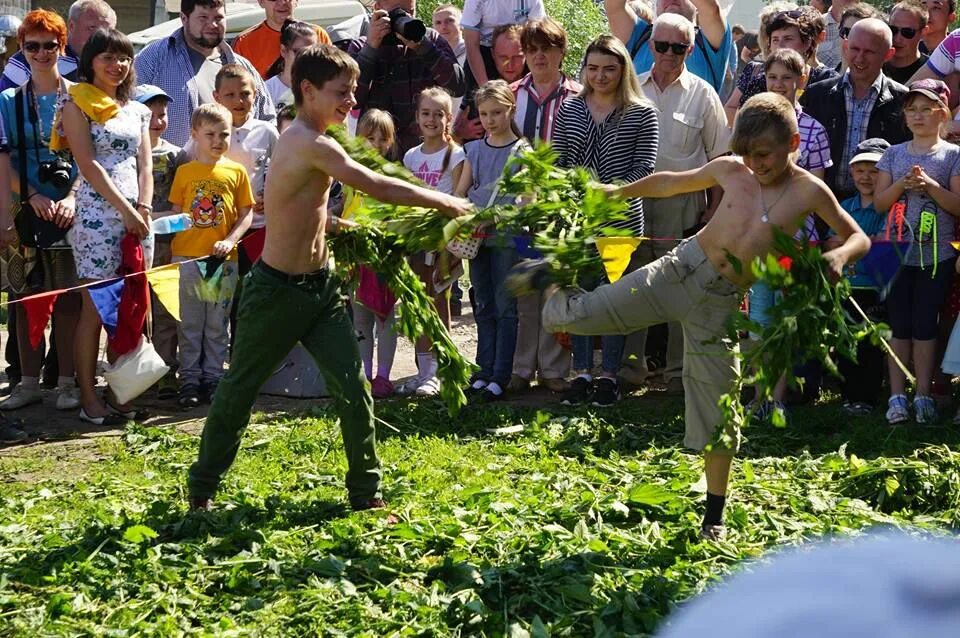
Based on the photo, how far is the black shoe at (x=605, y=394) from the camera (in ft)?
29.2

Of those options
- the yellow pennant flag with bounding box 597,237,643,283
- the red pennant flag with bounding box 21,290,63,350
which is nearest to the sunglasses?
the red pennant flag with bounding box 21,290,63,350

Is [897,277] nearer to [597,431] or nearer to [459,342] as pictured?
[597,431]

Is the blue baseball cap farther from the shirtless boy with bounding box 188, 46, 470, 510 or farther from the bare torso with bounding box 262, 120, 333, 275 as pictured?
the bare torso with bounding box 262, 120, 333, 275

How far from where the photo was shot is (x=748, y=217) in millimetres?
5973

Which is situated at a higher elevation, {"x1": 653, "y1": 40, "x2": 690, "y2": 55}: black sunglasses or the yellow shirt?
{"x1": 653, "y1": 40, "x2": 690, "y2": 55}: black sunglasses

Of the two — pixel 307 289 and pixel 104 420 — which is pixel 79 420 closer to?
pixel 104 420

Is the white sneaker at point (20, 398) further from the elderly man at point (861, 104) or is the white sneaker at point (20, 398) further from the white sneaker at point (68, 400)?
the elderly man at point (861, 104)

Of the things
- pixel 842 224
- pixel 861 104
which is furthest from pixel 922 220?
pixel 842 224

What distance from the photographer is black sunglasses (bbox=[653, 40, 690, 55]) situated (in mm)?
9117

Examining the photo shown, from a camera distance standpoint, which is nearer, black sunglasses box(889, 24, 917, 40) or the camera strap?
the camera strap

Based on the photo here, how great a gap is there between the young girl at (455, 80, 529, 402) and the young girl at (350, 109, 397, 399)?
24.2 inches

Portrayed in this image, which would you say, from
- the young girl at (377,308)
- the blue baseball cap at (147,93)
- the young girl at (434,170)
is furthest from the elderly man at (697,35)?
the blue baseball cap at (147,93)

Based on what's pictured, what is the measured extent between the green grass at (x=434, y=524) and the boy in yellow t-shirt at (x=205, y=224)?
108 centimetres

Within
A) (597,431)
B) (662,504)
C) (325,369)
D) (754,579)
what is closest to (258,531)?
(325,369)
